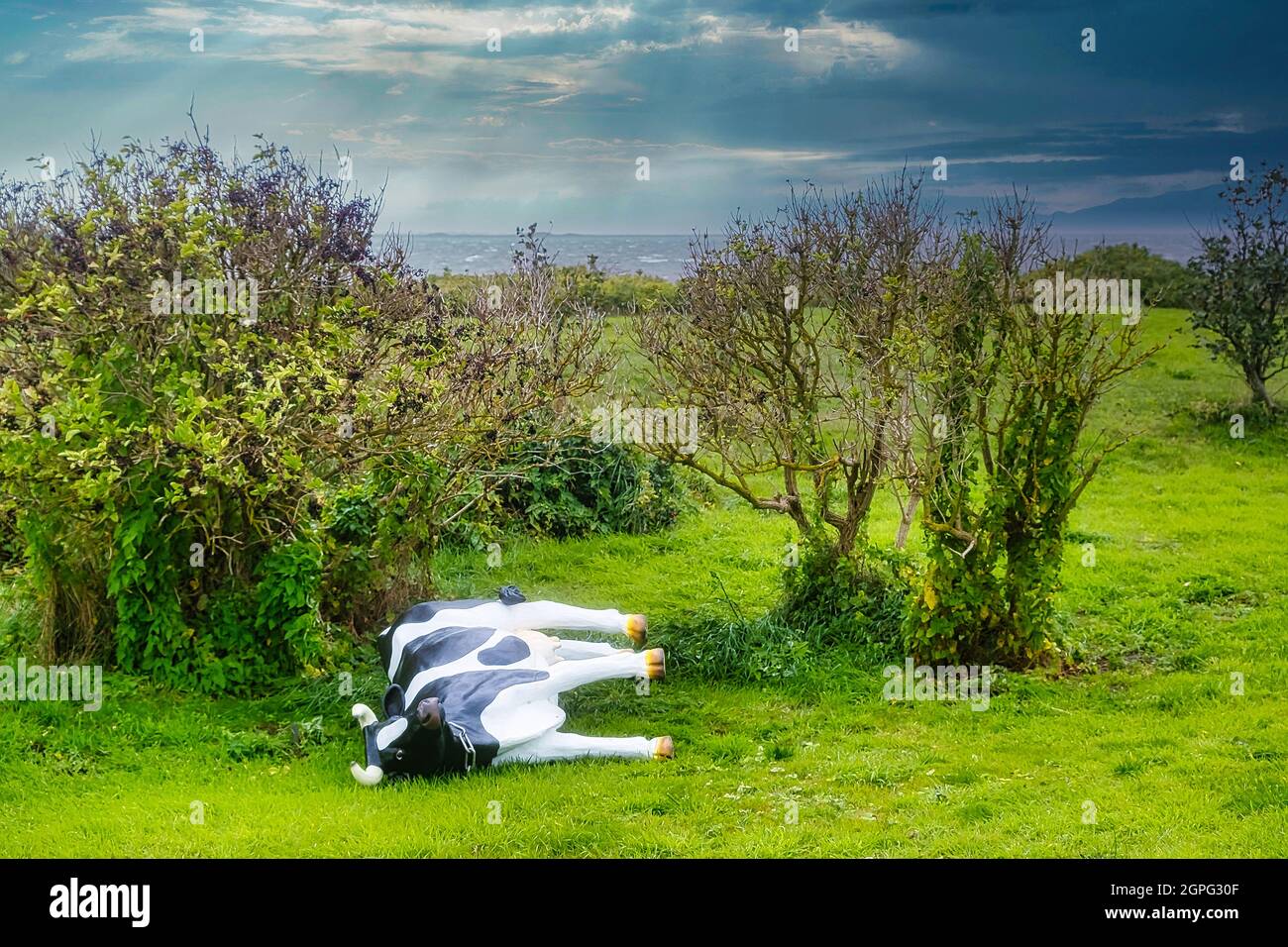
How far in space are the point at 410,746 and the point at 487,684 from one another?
27.1 inches

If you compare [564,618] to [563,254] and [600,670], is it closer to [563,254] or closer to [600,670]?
[600,670]

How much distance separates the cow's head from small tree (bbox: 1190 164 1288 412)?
14.9m

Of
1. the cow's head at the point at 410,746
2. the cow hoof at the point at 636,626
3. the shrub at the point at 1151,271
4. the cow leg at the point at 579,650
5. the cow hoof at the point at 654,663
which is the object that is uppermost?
the shrub at the point at 1151,271

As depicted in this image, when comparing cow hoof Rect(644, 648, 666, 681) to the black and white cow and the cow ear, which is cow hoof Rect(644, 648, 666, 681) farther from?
the cow ear

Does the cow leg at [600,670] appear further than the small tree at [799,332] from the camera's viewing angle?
No

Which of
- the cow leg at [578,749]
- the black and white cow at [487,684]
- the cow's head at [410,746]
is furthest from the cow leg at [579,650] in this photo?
the cow's head at [410,746]

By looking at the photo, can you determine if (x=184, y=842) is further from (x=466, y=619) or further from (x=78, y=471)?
(x=78, y=471)

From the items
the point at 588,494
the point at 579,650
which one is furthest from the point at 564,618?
the point at 588,494

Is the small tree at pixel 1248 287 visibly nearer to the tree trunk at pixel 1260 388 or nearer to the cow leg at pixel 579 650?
the tree trunk at pixel 1260 388

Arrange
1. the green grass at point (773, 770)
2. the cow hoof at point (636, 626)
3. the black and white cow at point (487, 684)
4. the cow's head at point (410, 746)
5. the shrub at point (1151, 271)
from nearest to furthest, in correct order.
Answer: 1. the green grass at point (773, 770)
2. the cow's head at point (410, 746)
3. the black and white cow at point (487, 684)
4. the cow hoof at point (636, 626)
5. the shrub at point (1151, 271)

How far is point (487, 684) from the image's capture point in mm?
8117

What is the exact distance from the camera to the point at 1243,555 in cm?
1284

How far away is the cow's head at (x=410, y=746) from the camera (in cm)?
757
